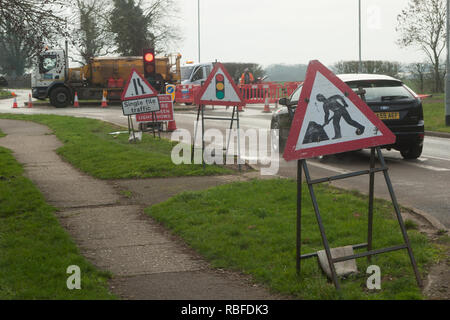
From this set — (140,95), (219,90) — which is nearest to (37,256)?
(219,90)

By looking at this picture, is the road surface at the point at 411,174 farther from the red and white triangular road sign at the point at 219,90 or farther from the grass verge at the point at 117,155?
the grass verge at the point at 117,155

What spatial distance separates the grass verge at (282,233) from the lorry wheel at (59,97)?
2866 centimetres

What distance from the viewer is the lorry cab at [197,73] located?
1553 inches

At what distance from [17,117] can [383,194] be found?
2192 centimetres

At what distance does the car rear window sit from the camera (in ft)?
39.8

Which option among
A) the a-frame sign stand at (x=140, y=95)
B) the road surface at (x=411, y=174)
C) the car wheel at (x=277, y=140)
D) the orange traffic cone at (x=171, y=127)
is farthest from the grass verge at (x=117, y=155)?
the car wheel at (x=277, y=140)

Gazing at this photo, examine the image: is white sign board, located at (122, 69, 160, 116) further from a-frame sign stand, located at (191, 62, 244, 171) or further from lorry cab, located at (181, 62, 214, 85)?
lorry cab, located at (181, 62, 214, 85)

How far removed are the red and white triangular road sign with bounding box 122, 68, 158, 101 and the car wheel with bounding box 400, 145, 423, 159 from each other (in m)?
6.04

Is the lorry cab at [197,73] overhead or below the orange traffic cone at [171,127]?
overhead

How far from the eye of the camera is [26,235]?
22.2 ft

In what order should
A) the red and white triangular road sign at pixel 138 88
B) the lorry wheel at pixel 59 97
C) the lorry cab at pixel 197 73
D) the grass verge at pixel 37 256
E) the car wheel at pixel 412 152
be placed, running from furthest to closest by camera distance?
the lorry cab at pixel 197 73 → the lorry wheel at pixel 59 97 → the red and white triangular road sign at pixel 138 88 → the car wheel at pixel 412 152 → the grass verge at pixel 37 256

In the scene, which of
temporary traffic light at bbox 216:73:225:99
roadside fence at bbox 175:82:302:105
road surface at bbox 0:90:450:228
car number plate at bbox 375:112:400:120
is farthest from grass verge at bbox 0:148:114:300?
roadside fence at bbox 175:82:302:105

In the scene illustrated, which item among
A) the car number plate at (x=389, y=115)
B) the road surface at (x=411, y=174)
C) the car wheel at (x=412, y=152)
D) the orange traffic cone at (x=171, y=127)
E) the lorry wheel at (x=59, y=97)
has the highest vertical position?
the lorry wheel at (x=59, y=97)

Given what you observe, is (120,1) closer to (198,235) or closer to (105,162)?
(105,162)
